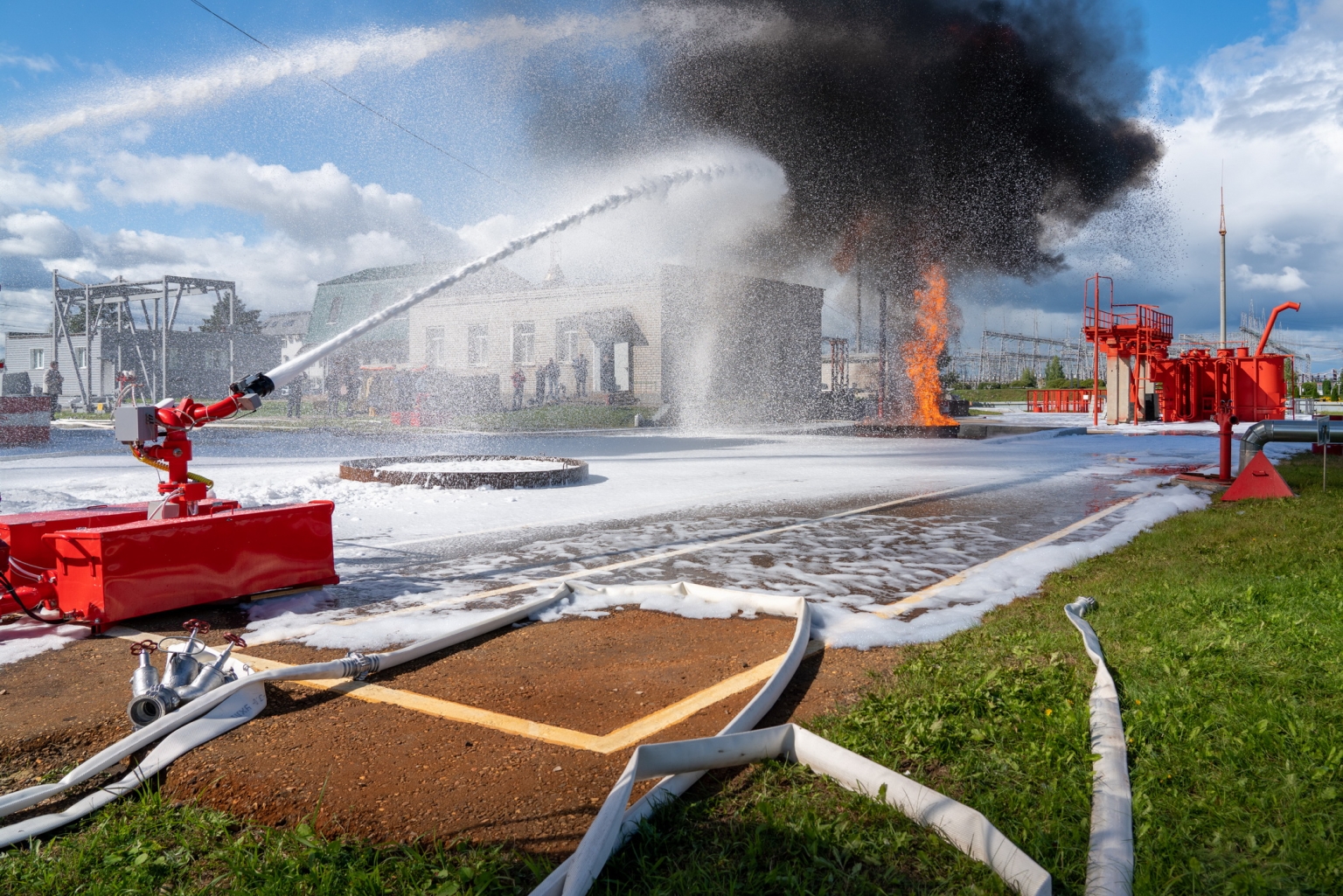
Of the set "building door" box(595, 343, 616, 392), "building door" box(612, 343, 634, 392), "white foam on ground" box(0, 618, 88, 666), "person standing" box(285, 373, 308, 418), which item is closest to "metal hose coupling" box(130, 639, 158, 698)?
"white foam on ground" box(0, 618, 88, 666)

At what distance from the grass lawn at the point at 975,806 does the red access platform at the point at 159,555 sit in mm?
2359

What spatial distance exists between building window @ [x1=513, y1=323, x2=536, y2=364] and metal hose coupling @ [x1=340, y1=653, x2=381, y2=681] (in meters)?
33.1

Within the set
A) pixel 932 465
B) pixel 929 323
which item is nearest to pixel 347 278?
pixel 929 323

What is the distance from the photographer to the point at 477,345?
37.8m

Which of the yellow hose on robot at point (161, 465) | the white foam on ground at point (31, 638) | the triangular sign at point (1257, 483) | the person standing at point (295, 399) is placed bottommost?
the white foam on ground at point (31, 638)

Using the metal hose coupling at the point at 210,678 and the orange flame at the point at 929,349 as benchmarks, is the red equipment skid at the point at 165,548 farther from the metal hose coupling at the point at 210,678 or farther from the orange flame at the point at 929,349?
the orange flame at the point at 929,349

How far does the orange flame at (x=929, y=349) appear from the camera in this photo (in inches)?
1015

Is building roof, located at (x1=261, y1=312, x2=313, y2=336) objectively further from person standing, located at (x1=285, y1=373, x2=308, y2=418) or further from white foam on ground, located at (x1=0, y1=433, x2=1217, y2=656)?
white foam on ground, located at (x1=0, y1=433, x2=1217, y2=656)

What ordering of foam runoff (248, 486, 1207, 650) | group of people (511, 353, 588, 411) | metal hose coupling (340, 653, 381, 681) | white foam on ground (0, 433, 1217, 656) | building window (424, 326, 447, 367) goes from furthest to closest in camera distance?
building window (424, 326, 447, 367), group of people (511, 353, 588, 411), white foam on ground (0, 433, 1217, 656), foam runoff (248, 486, 1207, 650), metal hose coupling (340, 653, 381, 681)

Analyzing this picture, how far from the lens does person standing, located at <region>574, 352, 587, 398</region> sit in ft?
112

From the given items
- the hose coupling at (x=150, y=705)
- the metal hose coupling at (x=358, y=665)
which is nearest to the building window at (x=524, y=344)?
the metal hose coupling at (x=358, y=665)

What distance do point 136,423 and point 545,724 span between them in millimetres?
3493

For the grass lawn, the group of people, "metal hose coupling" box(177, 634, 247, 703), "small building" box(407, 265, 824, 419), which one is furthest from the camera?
the group of people

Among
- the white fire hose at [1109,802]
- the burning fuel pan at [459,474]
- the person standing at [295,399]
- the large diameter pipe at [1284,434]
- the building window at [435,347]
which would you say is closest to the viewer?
the white fire hose at [1109,802]
